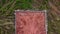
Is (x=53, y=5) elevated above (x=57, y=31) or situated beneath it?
elevated above

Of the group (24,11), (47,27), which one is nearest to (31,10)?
(24,11)

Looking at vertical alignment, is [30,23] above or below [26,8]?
below

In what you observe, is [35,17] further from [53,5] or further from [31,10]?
[53,5]

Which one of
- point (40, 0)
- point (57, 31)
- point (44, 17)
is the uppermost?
point (40, 0)
